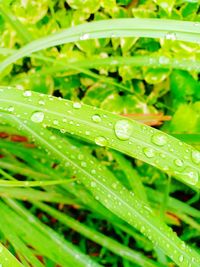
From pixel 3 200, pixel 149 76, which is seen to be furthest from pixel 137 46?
pixel 3 200

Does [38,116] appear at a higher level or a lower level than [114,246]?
higher

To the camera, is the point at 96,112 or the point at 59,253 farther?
the point at 59,253

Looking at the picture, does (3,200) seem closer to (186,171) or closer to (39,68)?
(39,68)

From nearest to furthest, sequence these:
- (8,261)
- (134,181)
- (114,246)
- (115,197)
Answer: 1. (8,261)
2. (115,197)
3. (134,181)
4. (114,246)

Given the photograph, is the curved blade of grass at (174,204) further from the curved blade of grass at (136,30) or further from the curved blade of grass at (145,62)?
the curved blade of grass at (136,30)

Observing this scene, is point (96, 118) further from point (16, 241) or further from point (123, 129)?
point (16, 241)

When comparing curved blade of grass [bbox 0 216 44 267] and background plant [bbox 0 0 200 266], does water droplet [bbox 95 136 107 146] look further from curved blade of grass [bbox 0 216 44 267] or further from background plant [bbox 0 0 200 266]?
curved blade of grass [bbox 0 216 44 267]

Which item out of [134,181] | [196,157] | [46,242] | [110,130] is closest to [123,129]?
[110,130]
